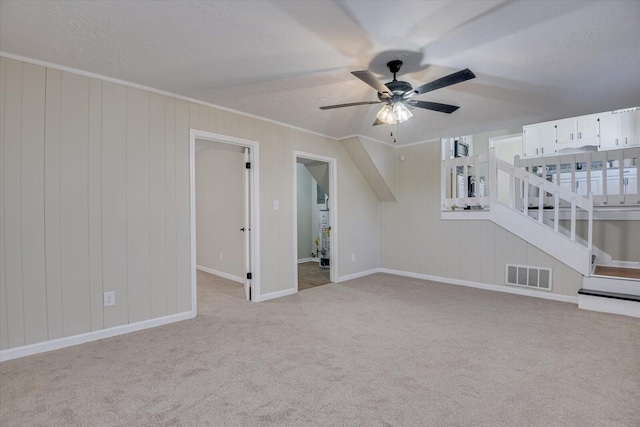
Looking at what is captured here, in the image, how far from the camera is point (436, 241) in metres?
5.11

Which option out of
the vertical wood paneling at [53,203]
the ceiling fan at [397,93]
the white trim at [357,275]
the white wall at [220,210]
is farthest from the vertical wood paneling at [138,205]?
the white trim at [357,275]

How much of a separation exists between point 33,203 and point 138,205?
75 centimetres

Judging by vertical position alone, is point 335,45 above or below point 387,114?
above

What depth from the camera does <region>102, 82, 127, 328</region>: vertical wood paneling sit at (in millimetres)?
2818

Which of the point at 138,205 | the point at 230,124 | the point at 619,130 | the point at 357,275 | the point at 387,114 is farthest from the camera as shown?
the point at 357,275

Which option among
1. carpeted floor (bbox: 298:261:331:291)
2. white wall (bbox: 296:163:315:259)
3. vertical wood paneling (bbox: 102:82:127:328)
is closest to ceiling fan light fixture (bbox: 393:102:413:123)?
vertical wood paneling (bbox: 102:82:127:328)

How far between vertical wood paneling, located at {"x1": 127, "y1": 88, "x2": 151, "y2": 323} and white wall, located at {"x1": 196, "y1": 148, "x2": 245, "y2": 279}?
1684 millimetres

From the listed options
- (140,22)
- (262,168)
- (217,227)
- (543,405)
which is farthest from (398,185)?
(140,22)

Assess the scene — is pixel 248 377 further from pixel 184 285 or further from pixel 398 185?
pixel 398 185

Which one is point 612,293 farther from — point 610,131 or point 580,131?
point 580,131

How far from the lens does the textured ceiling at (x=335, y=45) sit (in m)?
1.84

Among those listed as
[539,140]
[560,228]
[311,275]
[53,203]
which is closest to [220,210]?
[311,275]

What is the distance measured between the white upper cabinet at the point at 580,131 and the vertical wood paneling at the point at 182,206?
5.97m

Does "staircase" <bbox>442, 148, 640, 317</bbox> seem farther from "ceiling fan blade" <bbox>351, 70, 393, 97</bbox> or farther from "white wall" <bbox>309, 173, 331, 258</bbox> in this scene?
"white wall" <bbox>309, 173, 331, 258</bbox>
